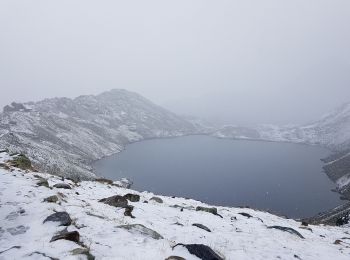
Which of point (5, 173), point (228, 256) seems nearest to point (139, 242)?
point (228, 256)

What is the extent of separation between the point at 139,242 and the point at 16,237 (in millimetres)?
6763

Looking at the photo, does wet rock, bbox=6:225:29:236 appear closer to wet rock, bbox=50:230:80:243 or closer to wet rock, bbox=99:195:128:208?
wet rock, bbox=50:230:80:243

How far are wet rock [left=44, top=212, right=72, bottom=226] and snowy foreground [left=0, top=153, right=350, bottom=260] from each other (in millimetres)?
322

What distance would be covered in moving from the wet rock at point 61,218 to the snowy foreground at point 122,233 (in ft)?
1.06

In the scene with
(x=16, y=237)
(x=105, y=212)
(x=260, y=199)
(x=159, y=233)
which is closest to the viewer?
(x=16, y=237)

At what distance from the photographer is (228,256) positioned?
19688 mm

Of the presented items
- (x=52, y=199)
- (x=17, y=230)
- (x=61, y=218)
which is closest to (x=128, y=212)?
(x=52, y=199)

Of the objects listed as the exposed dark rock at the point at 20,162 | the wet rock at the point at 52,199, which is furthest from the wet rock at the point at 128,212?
the exposed dark rock at the point at 20,162

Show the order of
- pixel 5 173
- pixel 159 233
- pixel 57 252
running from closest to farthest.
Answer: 1. pixel 57 252
2. pixel 159 233
3. pixel 5 173

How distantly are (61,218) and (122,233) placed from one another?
13.2ft

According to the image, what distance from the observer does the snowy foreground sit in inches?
669

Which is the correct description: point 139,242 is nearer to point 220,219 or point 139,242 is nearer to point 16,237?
point 16,237

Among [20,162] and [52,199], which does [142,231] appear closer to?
[52,199]

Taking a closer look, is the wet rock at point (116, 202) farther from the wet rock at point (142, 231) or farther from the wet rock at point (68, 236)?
the wet rock at point (68, 236)
